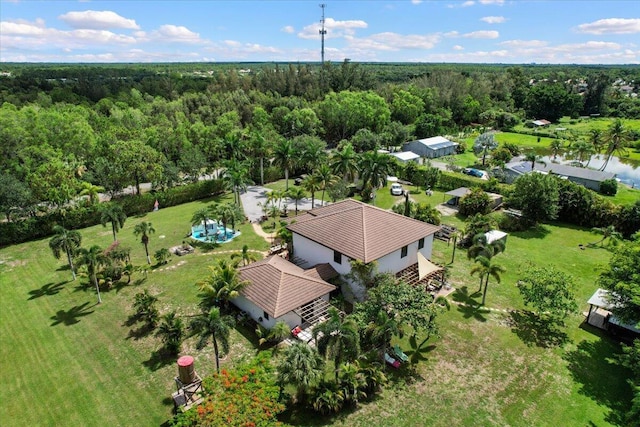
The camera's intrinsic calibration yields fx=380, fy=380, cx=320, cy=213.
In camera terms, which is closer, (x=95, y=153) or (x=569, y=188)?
(x=569, y=188)

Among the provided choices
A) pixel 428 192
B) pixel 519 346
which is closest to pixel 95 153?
pixel 428 192

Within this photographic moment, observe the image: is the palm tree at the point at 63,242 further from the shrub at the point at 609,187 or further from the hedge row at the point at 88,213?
the shrub at the point at 609,187

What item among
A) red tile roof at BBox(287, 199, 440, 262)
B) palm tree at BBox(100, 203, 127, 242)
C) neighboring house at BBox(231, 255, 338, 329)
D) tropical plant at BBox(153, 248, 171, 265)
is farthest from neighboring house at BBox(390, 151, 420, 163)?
palm tree at BBox(100, 203, 127, 242)

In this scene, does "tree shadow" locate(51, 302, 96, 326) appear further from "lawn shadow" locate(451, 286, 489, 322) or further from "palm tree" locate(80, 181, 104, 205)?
"lawn shadow" locate(451, 286, 489, 322)

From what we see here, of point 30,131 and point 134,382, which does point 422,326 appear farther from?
point 30,131

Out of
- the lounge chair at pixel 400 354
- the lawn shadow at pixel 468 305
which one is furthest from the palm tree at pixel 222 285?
the lawn shadow at pixel 468 305

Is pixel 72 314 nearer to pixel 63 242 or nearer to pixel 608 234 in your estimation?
pixel 63 242
